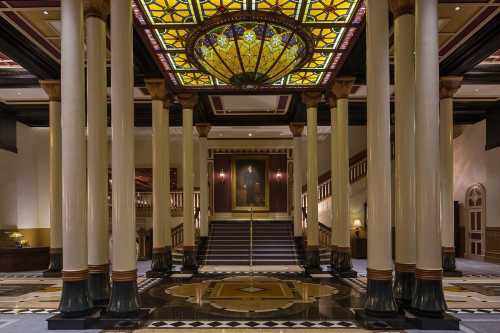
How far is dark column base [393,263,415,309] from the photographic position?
285 inches

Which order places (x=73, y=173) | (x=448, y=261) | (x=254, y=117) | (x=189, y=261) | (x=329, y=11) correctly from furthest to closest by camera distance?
1. (x=254, y=117)
2. (x=189, y=261)
3. (x=448, y=261)
4. (x=329, y=11)
5. (x=73, y=173)

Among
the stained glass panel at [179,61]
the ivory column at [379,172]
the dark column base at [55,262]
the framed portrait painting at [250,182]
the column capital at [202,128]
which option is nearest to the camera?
the ivory column at [379,172]

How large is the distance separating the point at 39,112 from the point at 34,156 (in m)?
3.65

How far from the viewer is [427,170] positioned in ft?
21.2

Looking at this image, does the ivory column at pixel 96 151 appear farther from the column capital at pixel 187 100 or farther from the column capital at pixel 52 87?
the column capital at pixel 187 100

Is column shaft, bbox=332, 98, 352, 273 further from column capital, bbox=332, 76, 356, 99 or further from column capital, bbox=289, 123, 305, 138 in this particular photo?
column capital, bbox=289, 123, 305, 138

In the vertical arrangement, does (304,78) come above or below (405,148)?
above

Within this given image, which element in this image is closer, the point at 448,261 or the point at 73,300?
the point at 73,300

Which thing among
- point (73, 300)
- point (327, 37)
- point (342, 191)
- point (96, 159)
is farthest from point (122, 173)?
point (342, 191)

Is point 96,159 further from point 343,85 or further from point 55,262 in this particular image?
point 343,85

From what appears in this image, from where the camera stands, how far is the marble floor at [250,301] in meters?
6.95

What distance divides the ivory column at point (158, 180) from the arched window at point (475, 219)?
11073 mm

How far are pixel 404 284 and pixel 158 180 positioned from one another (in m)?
7.03

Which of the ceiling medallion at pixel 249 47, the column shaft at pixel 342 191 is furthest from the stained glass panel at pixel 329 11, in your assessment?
the column shaft at pixel 342 191
